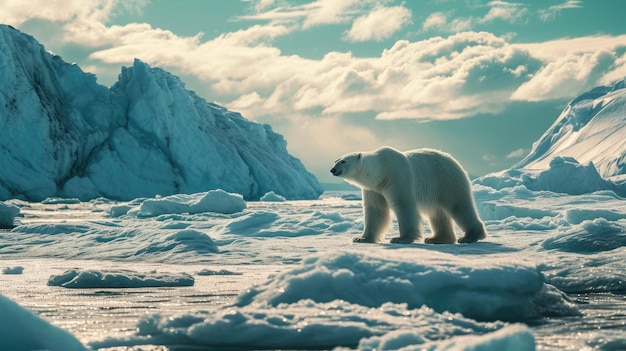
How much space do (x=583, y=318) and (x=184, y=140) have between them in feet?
115

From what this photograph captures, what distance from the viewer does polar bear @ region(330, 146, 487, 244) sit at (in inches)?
373

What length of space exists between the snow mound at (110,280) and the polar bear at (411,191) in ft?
10.3

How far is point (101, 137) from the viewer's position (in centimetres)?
3828

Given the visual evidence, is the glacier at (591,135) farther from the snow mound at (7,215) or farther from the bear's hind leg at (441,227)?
the bear's hind leg at (441,227)

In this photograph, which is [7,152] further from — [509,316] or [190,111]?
[509,316]

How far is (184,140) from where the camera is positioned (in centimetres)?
3866

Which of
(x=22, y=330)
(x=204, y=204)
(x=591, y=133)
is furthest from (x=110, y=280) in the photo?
(x=591, y=133)

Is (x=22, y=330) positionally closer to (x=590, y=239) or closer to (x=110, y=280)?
(x=110, y=280)

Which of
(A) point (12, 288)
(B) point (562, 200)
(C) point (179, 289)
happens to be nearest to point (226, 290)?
(C) point (179, 289)

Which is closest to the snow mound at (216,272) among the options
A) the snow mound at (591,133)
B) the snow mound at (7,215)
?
the snow mound at (7,215)

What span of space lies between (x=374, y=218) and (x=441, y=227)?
3.21ft

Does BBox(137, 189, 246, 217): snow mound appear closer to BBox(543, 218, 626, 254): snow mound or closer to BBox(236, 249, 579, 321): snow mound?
BBox(543, 218, 626, 254): snow mound

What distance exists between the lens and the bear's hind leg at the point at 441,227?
32.8ft

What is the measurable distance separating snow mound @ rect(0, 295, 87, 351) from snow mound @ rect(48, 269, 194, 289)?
10.9 ft
